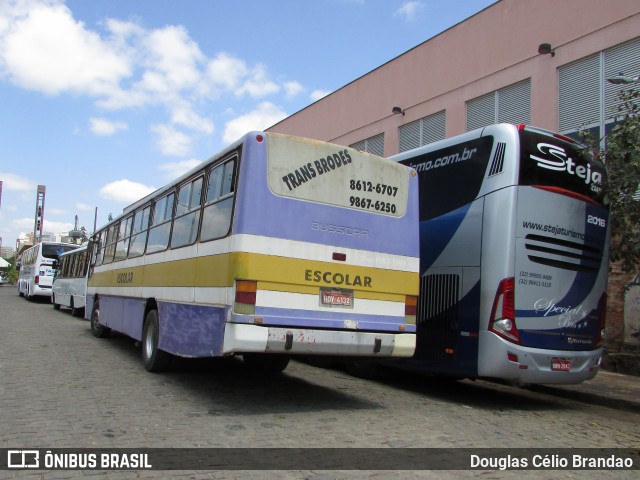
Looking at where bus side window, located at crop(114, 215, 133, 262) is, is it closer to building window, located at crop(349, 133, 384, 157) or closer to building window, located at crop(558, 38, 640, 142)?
building window, located at crop(558, 38, 640, 142)

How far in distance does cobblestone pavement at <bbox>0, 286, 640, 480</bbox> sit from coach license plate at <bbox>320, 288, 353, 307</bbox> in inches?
49.6

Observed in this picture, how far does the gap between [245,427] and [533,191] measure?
15.3 feet

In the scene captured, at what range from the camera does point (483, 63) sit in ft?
54.2

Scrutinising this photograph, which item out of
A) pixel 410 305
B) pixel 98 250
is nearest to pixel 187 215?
pixel 410 305

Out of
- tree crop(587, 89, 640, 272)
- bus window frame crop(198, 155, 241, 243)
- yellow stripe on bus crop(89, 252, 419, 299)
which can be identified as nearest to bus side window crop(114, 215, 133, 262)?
yellow stripe on bus crop(89, 252, 419, 299)

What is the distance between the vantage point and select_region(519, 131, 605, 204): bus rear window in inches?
294

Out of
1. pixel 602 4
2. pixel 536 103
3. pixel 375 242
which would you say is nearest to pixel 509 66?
pixel 536 103

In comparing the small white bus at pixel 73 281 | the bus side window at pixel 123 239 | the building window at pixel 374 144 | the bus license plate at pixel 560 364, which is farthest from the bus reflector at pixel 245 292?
the building window at pixel 374 144

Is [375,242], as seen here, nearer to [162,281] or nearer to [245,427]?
[245,427]

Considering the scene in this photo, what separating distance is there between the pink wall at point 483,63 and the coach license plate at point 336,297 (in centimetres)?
1008

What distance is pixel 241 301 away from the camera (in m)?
5.92

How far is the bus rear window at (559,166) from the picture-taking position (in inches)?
294

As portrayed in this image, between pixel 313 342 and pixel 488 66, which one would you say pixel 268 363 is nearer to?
pixel 313 342

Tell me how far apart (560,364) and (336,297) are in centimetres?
325
